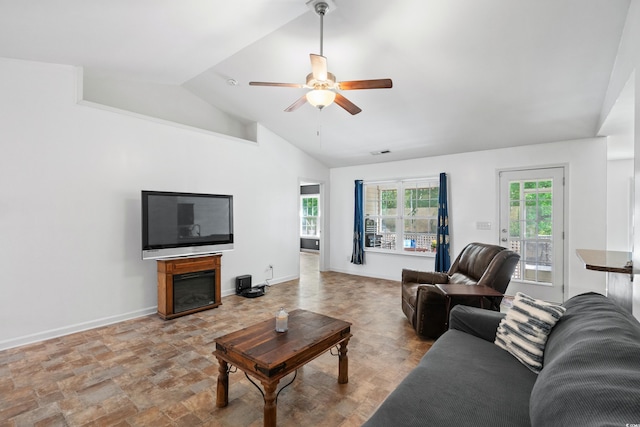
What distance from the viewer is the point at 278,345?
6.50 feet

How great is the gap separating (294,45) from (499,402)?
11.2 ft

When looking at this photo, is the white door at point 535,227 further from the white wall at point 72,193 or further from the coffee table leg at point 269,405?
the white wall at point 72,193

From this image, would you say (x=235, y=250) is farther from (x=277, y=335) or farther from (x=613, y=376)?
(x=613, y=376)

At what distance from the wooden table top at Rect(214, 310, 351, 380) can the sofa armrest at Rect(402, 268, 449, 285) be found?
75.3 inches

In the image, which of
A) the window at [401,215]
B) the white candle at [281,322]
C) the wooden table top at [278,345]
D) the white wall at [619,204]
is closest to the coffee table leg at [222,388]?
the wooden table top at [278,345]

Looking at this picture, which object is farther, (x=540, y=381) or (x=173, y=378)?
(x=173, y=378)

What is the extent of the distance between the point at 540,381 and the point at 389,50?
3.01 meters

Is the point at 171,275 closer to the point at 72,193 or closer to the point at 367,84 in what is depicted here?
the point at 72,193

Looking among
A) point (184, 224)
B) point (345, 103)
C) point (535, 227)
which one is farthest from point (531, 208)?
point (184, 224)

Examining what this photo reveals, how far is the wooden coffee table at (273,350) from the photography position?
1728mm

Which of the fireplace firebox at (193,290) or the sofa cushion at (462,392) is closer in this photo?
the sofa cushion at (462,392)

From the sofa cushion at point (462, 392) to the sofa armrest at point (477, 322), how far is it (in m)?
0.18

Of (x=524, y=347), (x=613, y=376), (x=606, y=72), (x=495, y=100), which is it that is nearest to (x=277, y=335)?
(x=524, y=347)

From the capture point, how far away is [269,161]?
5.57m
